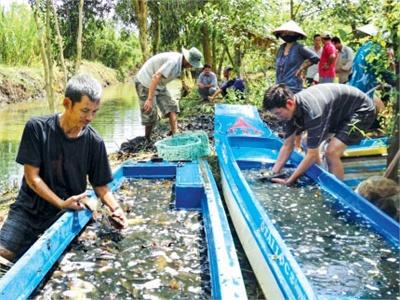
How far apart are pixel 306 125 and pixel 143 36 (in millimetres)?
7113

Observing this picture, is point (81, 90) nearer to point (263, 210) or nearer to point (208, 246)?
point (208, 246)

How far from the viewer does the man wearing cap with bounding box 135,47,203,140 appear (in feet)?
20.4

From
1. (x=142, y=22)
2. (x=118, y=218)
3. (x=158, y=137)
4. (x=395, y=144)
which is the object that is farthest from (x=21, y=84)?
(x=395, y=144)

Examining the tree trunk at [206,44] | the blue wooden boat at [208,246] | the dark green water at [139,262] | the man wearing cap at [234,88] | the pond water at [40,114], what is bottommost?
the pond water at [40,114]

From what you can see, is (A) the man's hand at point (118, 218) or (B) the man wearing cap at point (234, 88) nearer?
(A) the man's hand at point (118, 218)

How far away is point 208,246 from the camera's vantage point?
328cm

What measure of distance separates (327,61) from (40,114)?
10.3 meters

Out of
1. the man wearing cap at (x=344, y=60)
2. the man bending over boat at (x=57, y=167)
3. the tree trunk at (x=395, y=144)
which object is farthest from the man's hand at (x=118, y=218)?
the man wearing cap at (x=344, y=60)

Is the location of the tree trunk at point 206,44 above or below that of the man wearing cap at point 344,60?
above

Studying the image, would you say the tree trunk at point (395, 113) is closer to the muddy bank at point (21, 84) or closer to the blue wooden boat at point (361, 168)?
the blue wooden boat at point (361, 168)

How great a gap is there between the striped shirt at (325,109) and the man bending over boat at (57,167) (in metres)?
1.96

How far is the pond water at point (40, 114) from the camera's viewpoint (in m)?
8.13

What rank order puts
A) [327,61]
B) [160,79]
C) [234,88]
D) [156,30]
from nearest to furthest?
1. [160,79]
2. [327,61]
3. [234,88]
4. [156,30]

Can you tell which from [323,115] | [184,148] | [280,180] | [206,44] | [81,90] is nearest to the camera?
[81,90]
